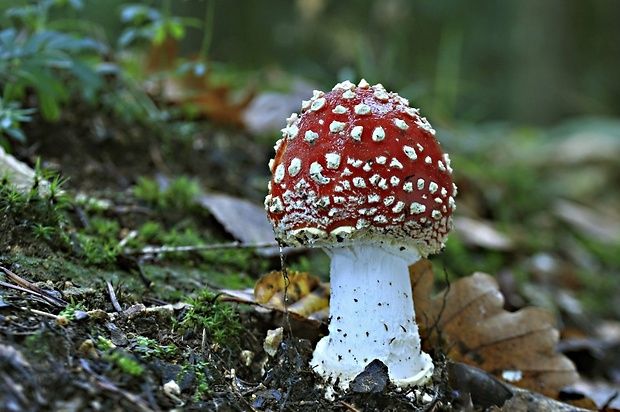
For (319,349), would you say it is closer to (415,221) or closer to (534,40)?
(415,221)

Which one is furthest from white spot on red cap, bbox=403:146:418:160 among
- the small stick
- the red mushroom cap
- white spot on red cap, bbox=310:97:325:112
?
the small stick

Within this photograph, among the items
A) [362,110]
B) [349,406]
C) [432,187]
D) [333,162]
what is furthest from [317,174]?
[349,406]

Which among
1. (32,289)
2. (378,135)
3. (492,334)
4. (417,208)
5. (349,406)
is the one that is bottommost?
(492,334)

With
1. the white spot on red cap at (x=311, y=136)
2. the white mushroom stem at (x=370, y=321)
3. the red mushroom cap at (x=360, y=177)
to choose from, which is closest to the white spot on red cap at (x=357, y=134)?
the red mushroom cap at (x=360, y=177)

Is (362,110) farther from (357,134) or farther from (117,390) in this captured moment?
(117,390)

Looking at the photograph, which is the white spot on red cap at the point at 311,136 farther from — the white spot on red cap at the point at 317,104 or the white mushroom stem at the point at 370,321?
the white mushroom stem at the point at 370,321

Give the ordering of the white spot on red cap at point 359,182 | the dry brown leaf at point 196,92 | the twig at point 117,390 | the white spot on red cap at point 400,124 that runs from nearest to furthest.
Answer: the twig at point 117,390 → the white spot on red cap at point 359,182 → the white spot on red cap at point 400,124 → the dry brown leaf at point 196,92

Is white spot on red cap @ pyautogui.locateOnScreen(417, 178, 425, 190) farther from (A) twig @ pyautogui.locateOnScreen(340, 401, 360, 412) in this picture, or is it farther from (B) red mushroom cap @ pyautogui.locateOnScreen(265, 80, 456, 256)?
(A) twig @ pyautogui.locateOnScreen(340, 401, 360, 412)
